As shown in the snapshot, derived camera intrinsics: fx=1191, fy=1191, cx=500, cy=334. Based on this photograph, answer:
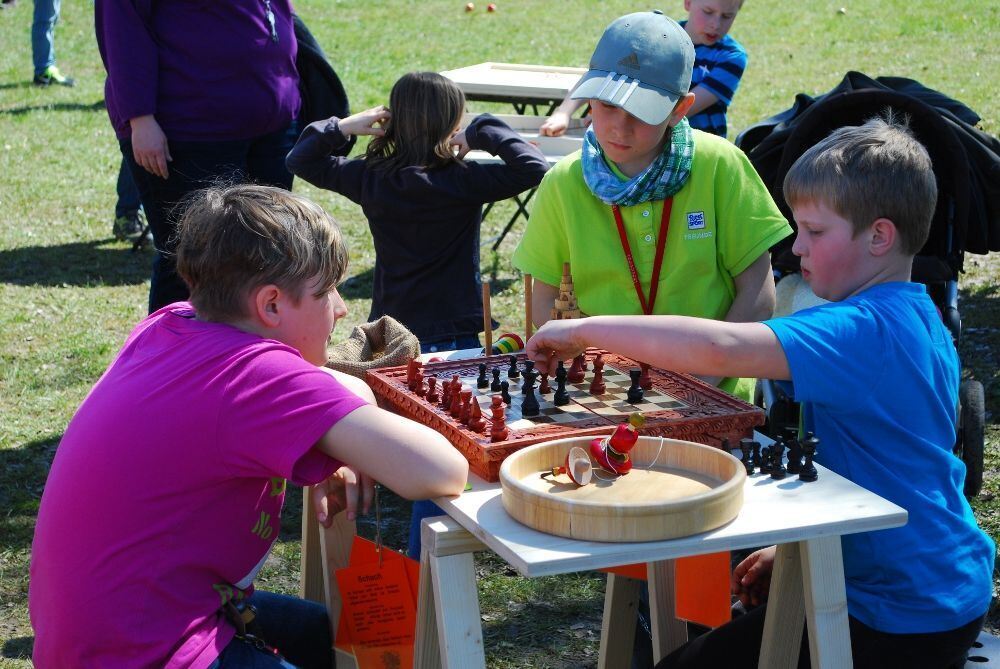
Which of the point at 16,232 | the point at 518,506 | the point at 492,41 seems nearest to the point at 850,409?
the point at 518,506

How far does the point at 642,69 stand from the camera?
9.66 ft

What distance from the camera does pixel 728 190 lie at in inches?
124

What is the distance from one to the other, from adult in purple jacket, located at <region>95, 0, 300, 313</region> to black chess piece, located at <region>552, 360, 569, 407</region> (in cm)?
259

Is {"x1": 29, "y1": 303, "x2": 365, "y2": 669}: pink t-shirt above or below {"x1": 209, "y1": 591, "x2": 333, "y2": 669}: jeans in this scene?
above

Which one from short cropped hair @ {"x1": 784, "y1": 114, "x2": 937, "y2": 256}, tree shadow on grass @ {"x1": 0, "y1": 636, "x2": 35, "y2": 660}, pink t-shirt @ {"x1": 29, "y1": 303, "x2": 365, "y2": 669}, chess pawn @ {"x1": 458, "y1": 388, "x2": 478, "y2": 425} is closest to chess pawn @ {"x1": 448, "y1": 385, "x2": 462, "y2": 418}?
chess pawn @ {"x1": 458, "y1": 388, "x2": 478, "y2": 425}

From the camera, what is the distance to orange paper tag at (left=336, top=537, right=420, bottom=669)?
2.49 meters

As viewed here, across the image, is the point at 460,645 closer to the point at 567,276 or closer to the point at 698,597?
the point at 698,597

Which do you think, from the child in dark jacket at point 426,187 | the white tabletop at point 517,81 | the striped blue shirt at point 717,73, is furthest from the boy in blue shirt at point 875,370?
the white tabletop at point 517,81

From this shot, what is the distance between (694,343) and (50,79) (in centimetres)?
1391

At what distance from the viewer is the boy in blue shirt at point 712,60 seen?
564cm

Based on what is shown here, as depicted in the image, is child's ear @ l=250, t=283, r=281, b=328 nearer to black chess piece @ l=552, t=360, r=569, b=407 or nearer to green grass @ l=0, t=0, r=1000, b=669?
black chess piece @ l=552, t=360, r=569, b=407

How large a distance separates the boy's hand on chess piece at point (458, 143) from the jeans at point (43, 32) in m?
10.6

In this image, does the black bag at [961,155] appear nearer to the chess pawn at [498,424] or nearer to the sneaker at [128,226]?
the chess pawn at [498,424]

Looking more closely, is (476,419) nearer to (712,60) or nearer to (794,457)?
(794,457)
